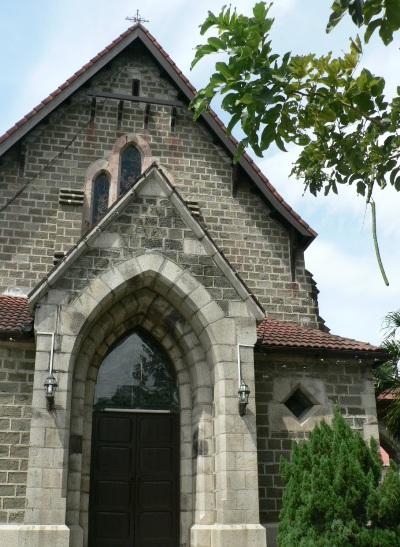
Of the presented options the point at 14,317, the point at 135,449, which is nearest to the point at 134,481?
the point at 135,449

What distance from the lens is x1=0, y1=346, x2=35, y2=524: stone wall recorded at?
10.5m

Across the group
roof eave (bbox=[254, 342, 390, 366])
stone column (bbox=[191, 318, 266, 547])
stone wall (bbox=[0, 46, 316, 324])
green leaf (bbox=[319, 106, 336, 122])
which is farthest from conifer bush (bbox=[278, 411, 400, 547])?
green leaf (bbox=[319, 106, 336, 122])

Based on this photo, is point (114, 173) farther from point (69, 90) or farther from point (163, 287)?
point (163, 287)

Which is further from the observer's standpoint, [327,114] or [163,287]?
[163,287]

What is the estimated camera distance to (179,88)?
50.1ft

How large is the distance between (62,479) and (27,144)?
7326 millimetres

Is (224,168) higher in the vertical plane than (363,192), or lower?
higher

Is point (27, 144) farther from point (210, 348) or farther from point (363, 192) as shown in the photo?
point (363, 192)

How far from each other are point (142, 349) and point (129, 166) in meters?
4.41

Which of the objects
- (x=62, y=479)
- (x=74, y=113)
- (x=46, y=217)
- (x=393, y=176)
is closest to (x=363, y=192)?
(x=393, y=176)

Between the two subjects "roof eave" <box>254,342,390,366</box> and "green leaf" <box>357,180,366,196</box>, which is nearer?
"green leaf" <box>357,180,366,196</box>

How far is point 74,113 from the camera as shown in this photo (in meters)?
14.8

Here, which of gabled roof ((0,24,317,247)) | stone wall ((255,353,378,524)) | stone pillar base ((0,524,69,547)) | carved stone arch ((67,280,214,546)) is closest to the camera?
stone pillar base ((0,524,69,547))

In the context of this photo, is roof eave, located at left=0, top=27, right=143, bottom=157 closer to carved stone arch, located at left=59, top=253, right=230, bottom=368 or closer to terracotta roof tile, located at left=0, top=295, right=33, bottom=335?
terracotta roof tile, located at left=0, top=295, right=33, bottom=335
